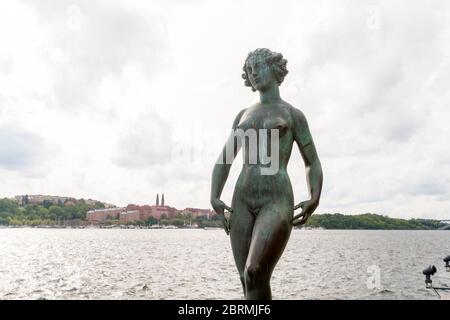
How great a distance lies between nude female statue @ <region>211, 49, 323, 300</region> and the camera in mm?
5633

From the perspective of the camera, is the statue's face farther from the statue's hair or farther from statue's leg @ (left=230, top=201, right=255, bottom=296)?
statue's leg @ (left=230, top=201, right=255, bottom=296)

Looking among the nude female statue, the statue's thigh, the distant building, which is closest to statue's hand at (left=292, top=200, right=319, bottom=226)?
the nude female statue

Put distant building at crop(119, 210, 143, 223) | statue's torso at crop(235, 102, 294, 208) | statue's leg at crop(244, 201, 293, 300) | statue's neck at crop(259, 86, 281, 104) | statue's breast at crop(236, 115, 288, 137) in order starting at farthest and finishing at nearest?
distant building at crop(119, 210, 143, 223) < statue's neck at crop(259, 86, 281, 104) < statue's breast at crop(236, 115, 288, 137) < statue's torso at crop(235, 102, 294, 208) < statue's leg at crop(244, 201, 293, 300)

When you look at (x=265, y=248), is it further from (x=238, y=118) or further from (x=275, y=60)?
(x=275, y=60)

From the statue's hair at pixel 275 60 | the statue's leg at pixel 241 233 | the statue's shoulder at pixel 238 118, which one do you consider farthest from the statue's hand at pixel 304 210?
the statue's hair at pixel 275 60

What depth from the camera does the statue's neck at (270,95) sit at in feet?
21.2

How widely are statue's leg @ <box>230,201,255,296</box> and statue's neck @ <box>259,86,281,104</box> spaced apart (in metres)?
1.31

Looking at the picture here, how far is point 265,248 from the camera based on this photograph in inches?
220

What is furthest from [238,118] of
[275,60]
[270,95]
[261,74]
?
[275,60]

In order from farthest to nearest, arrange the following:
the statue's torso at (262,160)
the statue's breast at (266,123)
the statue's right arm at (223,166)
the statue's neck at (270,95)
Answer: the statue's neck at (270,95) → the statue's right arm at (223,166) → the statue's breast at (266,123) → the statue's torso at (262,160)

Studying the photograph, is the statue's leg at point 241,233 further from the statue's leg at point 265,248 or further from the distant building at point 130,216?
the distant building at point 130,216
